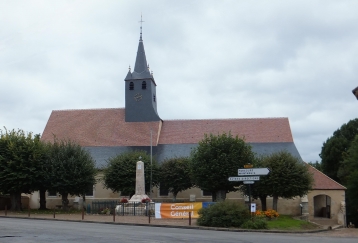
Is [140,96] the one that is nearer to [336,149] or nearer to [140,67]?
[140,67]

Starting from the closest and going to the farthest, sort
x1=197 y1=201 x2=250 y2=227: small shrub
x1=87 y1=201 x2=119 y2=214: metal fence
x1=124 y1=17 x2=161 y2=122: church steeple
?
1. x1=197 y1=201 x2=250 y2=227: small shrub
2. x1=87 y1=201 x2=119 y2=214: metal fence
3. x1=124 y1=17 x2=161 y2=122: church steeple

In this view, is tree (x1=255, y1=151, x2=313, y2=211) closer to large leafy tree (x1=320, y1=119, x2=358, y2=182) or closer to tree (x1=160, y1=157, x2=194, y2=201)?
tree (x1=160, y1=157, x2=194, y2=201)

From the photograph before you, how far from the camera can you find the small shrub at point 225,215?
78.1 feet

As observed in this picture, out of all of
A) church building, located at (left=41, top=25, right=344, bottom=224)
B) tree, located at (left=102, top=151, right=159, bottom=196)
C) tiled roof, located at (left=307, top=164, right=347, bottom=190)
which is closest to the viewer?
tree, located at (left=102, top=151, right=159, bottom=196)

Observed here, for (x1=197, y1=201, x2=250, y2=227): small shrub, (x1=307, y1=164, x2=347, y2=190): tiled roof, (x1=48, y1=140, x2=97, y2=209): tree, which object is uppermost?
(x1=48, y1=140, x2=97, y2=209): tree

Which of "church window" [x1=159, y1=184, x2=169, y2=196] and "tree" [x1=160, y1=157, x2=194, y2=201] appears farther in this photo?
"church window" [x1=159, y1=184, x2=169, y2=196]

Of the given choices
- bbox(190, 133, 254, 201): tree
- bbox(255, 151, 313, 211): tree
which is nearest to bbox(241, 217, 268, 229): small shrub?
bbox(255, 151, 313, 211): tree

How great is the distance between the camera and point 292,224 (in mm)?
26344

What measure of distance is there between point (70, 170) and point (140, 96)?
1489cm

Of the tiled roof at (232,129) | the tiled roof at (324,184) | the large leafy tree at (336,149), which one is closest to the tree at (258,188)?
the tiled roof at (324,184)

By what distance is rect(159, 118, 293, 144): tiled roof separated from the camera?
47.8 meters

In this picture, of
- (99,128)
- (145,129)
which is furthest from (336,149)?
(99,128)

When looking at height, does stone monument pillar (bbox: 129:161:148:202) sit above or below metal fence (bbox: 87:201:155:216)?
above

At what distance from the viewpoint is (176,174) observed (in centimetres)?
4156
